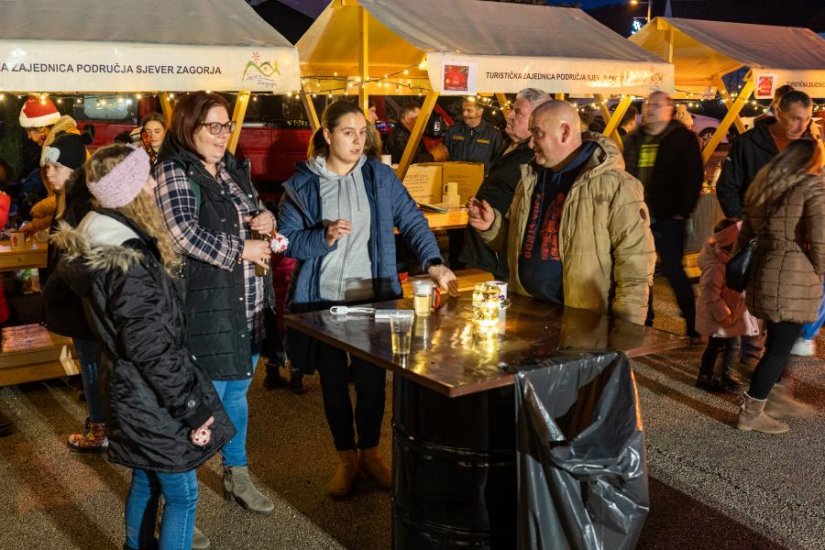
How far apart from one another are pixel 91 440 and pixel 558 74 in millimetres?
5342

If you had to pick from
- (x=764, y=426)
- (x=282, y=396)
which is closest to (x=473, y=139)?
(x=282, y=396)

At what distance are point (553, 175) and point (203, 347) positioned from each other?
188cm

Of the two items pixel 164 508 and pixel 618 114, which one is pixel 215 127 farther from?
pixel 618 114

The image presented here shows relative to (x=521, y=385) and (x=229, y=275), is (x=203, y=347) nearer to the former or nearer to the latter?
(x=229, y=275)

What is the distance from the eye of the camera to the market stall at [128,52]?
5586 millimetres

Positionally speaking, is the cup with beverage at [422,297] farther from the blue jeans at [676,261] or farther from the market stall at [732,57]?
the market stall at [732,57]

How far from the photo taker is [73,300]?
14.7 ft

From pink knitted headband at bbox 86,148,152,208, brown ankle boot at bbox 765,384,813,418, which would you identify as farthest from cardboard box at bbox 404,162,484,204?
pink knitted headband at bbox 86,148,152,208

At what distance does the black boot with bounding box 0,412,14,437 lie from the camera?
211 inches

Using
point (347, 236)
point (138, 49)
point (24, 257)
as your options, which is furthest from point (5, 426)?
point (347, 236)

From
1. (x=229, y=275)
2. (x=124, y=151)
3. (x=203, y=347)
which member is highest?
(x=124, y=151)

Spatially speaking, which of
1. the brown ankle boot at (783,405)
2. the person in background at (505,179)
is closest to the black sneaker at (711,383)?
the brown ankle boot at (783,405)

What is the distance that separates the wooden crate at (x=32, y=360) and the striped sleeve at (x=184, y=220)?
2933 mm

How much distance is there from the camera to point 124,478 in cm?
471
